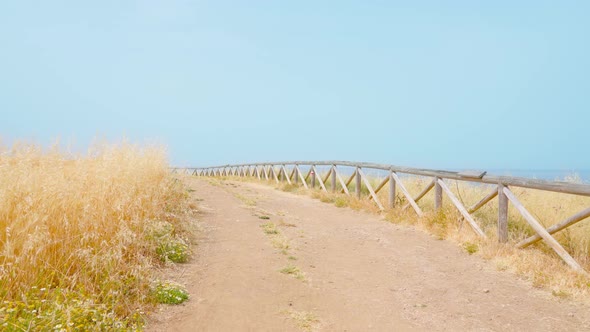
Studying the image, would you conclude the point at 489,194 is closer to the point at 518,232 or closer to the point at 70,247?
the point at 518,232

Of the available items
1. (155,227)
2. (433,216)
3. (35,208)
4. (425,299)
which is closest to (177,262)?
(155,227)

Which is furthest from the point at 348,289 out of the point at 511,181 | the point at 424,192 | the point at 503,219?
the point at 424,192

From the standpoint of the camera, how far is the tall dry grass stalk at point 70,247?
3908 millimetres

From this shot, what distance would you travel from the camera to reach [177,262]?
20.7ft

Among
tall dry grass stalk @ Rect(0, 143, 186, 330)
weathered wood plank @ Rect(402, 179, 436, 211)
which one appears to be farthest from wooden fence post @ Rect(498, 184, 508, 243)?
tall dry grass stalk @ Rect(0, 143, 186, 330)

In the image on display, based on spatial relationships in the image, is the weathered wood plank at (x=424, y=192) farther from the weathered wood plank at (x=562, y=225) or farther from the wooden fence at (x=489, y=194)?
the weathered wood plank at (x=562, y=225)

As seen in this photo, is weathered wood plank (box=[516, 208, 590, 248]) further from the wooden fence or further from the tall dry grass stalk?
the tall dry grass stalk

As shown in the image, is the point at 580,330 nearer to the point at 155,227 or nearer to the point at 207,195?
the point at 155,227

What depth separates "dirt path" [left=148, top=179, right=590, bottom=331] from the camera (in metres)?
4.70

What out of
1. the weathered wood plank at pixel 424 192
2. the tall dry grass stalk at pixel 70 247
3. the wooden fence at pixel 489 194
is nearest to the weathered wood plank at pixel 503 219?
the wooden fence at pixel 489 194

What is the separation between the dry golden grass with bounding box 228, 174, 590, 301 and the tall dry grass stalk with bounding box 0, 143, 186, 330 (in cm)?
540

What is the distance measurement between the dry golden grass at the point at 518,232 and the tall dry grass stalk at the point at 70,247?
5.40 m

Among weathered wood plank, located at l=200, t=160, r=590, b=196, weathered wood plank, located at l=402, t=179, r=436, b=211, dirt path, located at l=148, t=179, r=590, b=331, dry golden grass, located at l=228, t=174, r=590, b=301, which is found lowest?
dirt path, located at l=148, t=179, r=590, b=331

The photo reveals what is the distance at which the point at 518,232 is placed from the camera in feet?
28.4
